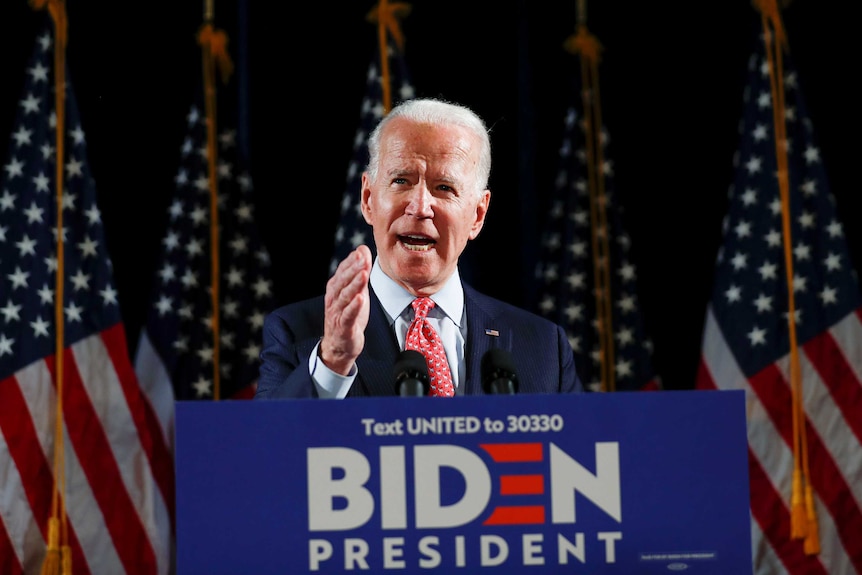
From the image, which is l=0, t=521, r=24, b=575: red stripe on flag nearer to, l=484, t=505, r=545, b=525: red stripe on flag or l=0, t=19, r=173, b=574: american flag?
l=0, t=19, r=173, b=574: american flag

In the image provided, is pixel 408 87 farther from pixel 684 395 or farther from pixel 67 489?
pixel 684 395

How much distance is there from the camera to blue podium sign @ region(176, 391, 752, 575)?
1629 millimetres

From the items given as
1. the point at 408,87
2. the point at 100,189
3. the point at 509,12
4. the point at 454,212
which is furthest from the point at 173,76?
the point at 454,212

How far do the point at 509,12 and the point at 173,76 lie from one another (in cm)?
150

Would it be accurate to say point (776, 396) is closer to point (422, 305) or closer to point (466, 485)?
point (422, 305)

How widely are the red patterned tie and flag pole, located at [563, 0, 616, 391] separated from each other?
212 centimetres

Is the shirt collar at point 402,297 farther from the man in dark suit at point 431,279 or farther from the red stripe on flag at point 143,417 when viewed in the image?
the red stripe on flag at point 143,417

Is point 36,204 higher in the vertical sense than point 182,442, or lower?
higher

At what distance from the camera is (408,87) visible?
4.29 meters

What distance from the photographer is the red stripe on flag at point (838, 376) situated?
414 centimetres

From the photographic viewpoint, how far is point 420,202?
95.3 inches

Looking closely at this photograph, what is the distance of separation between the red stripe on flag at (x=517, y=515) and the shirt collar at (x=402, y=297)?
820 millimetres

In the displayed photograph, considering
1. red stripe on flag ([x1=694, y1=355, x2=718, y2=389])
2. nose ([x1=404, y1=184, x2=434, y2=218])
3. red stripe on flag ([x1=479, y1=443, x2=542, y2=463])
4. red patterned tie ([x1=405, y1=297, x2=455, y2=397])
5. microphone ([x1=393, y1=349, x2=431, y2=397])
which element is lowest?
red stripe on flag ([x1=479, y1=443, x2=542, y2=463])

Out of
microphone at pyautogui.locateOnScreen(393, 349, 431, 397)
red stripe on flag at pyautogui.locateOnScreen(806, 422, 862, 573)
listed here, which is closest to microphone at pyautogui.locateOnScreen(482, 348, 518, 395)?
microphone at pyautogui.locateOnScreen(393, 349, 431, 397)
